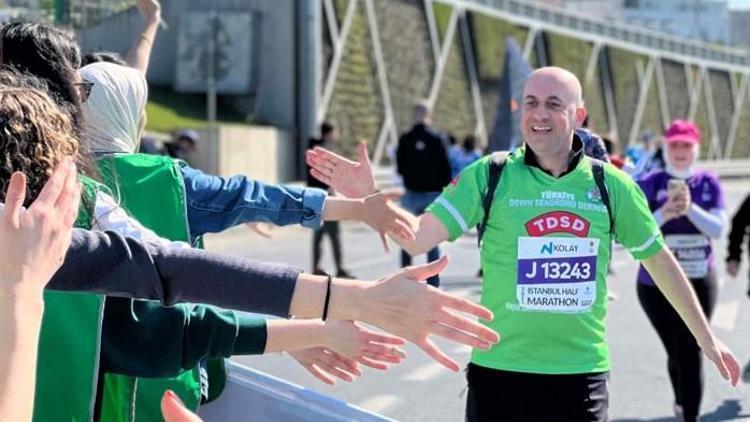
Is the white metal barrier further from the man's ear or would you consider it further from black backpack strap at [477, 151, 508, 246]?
the man's ear

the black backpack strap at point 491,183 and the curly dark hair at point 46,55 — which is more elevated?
the curly dark hair at point 46,55

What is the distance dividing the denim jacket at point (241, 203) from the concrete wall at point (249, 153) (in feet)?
65.0

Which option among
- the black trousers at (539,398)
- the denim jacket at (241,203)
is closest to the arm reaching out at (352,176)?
the denim jacket at (241,203)

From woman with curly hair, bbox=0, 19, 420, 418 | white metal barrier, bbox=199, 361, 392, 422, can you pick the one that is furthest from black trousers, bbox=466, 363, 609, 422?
white metal barrier, bbox=199, 361, 392, 422

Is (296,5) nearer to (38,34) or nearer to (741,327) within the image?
(741,327)

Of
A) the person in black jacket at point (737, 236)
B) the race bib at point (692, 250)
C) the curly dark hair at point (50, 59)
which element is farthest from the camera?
the person in black jacket at point (737, 236)

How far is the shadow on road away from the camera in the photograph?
704cm

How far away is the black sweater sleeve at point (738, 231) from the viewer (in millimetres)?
7766

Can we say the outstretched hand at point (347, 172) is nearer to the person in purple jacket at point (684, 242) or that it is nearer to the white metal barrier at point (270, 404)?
the white metal barrier at point (270, 404)

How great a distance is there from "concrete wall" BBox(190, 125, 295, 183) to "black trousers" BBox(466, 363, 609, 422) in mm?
19507

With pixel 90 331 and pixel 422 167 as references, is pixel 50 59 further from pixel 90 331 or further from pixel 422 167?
pixel 422 167

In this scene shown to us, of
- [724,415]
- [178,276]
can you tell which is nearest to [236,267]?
[178,276]

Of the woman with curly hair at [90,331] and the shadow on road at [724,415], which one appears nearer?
the woman with curly hair at [90,331]

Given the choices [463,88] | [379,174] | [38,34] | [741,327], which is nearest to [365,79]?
[379,174]
